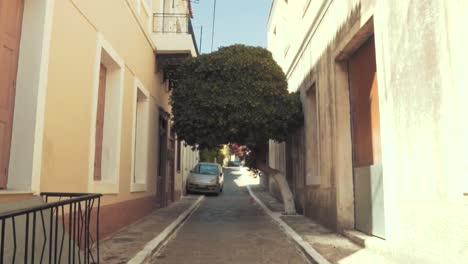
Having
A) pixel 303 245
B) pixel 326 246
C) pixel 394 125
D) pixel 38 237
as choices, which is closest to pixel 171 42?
pixel 303 245

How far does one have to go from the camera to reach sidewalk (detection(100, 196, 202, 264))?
6.40m

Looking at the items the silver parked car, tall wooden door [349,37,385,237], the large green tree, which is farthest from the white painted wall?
the silver parked car

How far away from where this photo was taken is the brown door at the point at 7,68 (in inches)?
187

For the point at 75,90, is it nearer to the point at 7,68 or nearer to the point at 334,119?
the point at 7,68

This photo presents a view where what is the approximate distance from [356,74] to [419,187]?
373 centimetres

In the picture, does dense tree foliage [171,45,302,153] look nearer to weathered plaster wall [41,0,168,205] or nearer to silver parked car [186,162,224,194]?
weathered plaster wall [41,0,168,205]

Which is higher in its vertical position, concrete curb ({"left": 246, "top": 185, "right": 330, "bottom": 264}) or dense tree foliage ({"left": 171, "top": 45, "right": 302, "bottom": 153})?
dense tree foliage ({"left": 171, "top": 45, "right": 302, "bottom": 153})

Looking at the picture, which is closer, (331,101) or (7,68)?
(7,68)

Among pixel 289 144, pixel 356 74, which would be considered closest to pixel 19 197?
pixel 356 74

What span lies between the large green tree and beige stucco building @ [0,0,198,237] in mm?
1178

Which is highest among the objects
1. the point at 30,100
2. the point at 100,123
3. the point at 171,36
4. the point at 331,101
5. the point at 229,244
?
the point at 171,36

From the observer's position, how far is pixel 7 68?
4.84 metres

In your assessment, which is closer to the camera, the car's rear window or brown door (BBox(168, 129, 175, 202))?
brown door (BBox(168, 129, 175, 202))

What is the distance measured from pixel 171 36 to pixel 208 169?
1166 cm
